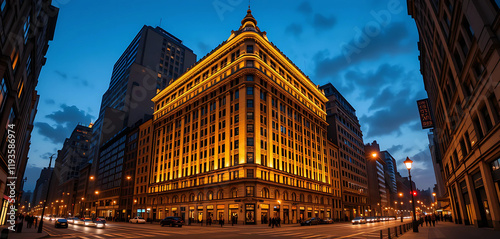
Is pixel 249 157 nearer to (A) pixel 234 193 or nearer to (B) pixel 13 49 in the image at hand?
(A) pixel 234 193

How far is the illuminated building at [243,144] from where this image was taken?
53250 mm

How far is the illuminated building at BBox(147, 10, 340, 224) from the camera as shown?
5325 centimetres

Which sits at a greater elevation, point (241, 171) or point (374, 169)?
point (374, 169)

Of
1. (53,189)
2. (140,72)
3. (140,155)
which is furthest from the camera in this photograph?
(53,189)

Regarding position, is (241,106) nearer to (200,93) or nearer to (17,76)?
(200,93)

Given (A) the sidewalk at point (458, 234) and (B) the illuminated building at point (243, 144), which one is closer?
(A) the sidewalk at point (458, 234)

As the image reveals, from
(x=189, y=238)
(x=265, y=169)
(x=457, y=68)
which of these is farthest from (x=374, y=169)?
(x=189, y=238)

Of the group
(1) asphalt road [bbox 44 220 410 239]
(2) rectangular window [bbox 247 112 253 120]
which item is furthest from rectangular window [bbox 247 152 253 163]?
(1) asphalt road [bbox 44 220 410 239]

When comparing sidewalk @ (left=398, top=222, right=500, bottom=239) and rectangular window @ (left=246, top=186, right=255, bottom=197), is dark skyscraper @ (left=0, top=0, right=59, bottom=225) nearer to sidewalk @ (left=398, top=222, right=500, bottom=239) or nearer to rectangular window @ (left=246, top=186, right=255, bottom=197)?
rectangular window @ (left=246, top=186, right=255, bottom=197)

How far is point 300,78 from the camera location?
7762 cm

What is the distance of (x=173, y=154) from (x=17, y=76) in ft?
154

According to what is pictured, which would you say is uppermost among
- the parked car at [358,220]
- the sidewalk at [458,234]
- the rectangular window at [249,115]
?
the rectangular window at [249,115]

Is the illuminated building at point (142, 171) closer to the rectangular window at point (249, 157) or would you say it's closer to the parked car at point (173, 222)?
the parked car at point (173, 222)

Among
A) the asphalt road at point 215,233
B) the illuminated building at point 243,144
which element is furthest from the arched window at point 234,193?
the asphalt road at point 215,233
